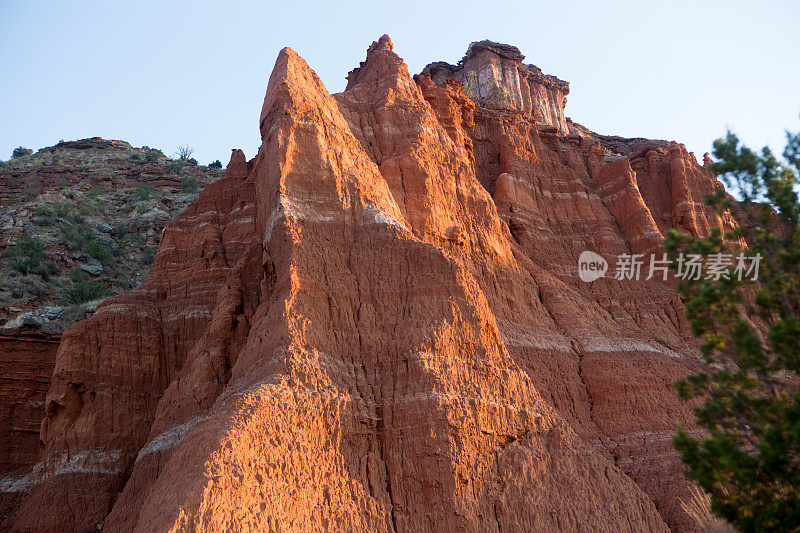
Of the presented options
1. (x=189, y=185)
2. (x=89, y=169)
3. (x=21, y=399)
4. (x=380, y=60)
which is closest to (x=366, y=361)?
(x=21, y=399)

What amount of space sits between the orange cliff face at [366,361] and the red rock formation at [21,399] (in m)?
4.17

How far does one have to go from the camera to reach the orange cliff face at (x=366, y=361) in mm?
19438

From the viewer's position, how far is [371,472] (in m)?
20.2

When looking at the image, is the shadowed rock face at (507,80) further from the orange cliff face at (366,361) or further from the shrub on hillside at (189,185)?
the shrub on hillside at (189,185)

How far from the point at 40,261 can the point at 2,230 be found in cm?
764

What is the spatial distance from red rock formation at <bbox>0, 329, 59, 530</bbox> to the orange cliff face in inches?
164

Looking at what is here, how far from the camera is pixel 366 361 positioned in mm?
22359

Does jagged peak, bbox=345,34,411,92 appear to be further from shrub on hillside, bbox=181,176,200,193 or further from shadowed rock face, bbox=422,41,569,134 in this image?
shrub on hillside, bbox=181,176,200,193

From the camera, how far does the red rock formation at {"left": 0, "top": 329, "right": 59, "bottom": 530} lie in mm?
28961

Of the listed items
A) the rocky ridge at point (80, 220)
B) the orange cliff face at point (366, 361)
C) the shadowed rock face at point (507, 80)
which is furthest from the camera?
the shadowed rock face at point (507, 80)

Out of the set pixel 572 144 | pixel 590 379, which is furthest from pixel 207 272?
pixel 572 144

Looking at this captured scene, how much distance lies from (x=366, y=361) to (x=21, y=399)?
58.3 ft

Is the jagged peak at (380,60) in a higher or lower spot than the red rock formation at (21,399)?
Result: higher

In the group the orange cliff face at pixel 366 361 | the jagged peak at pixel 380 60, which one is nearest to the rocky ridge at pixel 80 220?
the orange cliff face at pixel 366 361
